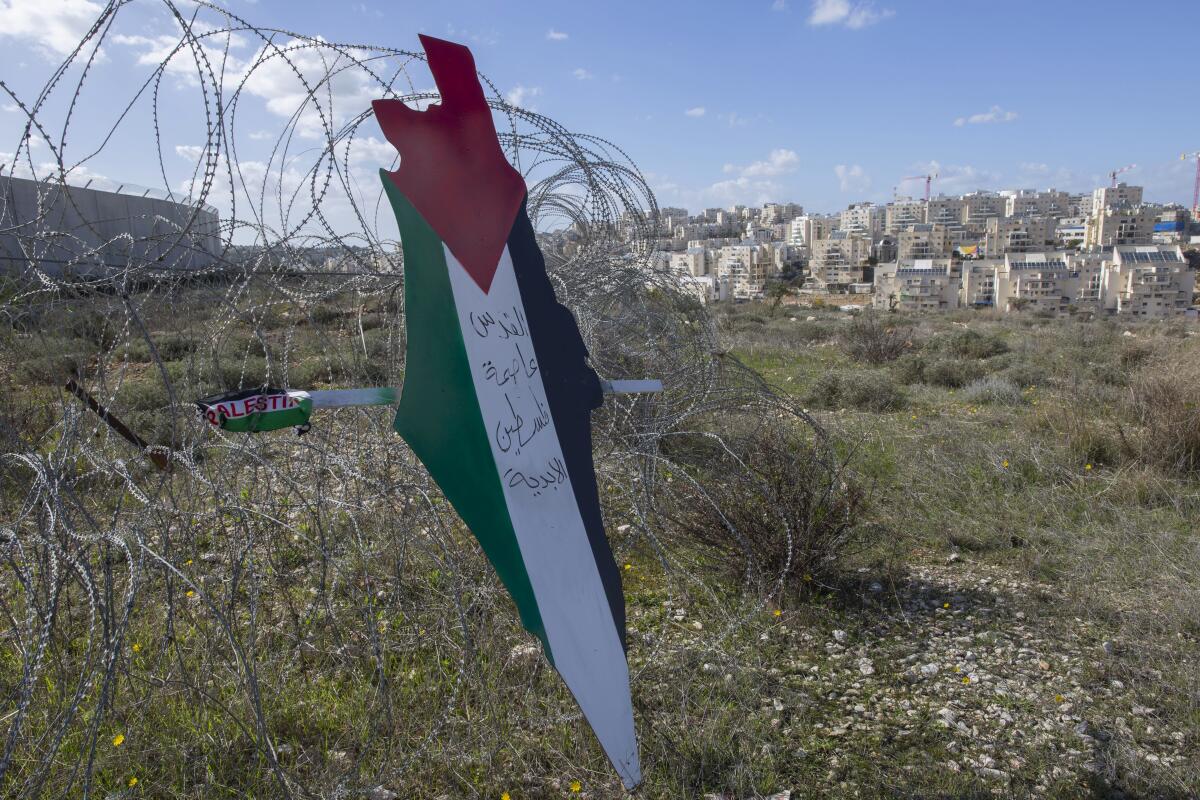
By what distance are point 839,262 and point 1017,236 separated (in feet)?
64.6

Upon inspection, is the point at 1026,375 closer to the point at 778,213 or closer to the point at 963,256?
the point at 963,256

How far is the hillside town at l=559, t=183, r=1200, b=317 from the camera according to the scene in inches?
1262

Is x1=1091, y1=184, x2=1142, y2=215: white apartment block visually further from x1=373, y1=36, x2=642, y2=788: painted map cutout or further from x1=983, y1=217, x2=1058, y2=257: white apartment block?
x1=373, y1=36, x2=642, y2=788: painted map cutout

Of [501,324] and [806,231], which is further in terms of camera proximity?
[806,231]

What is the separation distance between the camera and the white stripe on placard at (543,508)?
162 centimetres

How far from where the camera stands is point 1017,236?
72938 mm

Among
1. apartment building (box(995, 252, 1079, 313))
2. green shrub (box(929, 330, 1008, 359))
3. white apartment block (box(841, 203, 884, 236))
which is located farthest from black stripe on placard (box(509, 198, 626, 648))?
white apartment block (box(841, 203, 884, 236))

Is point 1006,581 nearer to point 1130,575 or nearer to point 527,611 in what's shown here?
point 1130,575

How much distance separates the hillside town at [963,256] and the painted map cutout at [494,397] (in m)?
3.91

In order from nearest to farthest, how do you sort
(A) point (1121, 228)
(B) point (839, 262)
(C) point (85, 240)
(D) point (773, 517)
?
1. (C) point (85, 240)
2. (D) point (773, 517)
3. (B) point (839, 262)
4. (A) point (1121, 228)

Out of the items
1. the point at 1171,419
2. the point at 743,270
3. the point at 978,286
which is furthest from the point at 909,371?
the point at 978,286

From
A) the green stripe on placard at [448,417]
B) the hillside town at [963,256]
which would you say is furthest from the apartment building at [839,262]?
the green stripe on placard at [448,417]

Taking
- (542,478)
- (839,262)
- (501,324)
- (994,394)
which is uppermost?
(839,262)

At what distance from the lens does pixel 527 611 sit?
5.24 feet
